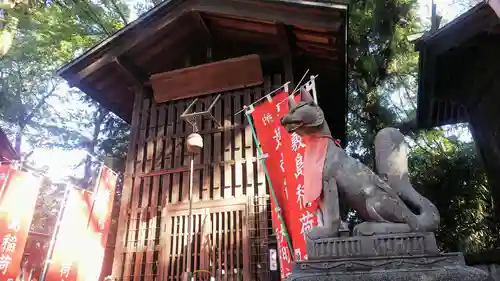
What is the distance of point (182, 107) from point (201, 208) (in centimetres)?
241

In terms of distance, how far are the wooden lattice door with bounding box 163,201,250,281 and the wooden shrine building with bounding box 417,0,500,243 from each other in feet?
15.5

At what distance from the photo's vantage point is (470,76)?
8.51 metres

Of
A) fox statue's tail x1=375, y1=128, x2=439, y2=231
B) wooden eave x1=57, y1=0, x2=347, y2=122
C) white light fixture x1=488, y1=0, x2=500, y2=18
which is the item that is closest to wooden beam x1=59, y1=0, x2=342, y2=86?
wooden eave x1=57, y1=0, x2=347, y2=122

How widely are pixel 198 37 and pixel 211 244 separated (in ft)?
15.6

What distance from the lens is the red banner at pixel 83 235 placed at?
257 inches

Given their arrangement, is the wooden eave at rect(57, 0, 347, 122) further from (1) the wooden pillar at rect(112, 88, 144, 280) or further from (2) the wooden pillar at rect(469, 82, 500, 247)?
(2) the wooden pillar at rect(469, 82, 500, 247)

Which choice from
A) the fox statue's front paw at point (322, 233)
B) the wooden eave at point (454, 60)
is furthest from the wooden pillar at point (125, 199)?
the wooden eave at point (454, 60)

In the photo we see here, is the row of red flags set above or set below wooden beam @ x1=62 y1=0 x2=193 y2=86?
below

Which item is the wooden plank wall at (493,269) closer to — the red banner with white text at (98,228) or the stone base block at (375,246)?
the stone base block at (375,246)

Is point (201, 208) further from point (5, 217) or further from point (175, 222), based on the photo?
point (5, 217)

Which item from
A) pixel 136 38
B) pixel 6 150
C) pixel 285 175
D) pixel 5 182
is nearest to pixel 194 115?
pixel 285 175

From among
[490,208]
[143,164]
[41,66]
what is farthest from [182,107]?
[41,66]

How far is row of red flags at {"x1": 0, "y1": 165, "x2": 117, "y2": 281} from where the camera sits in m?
6.55

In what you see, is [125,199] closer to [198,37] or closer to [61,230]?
[61,230]
